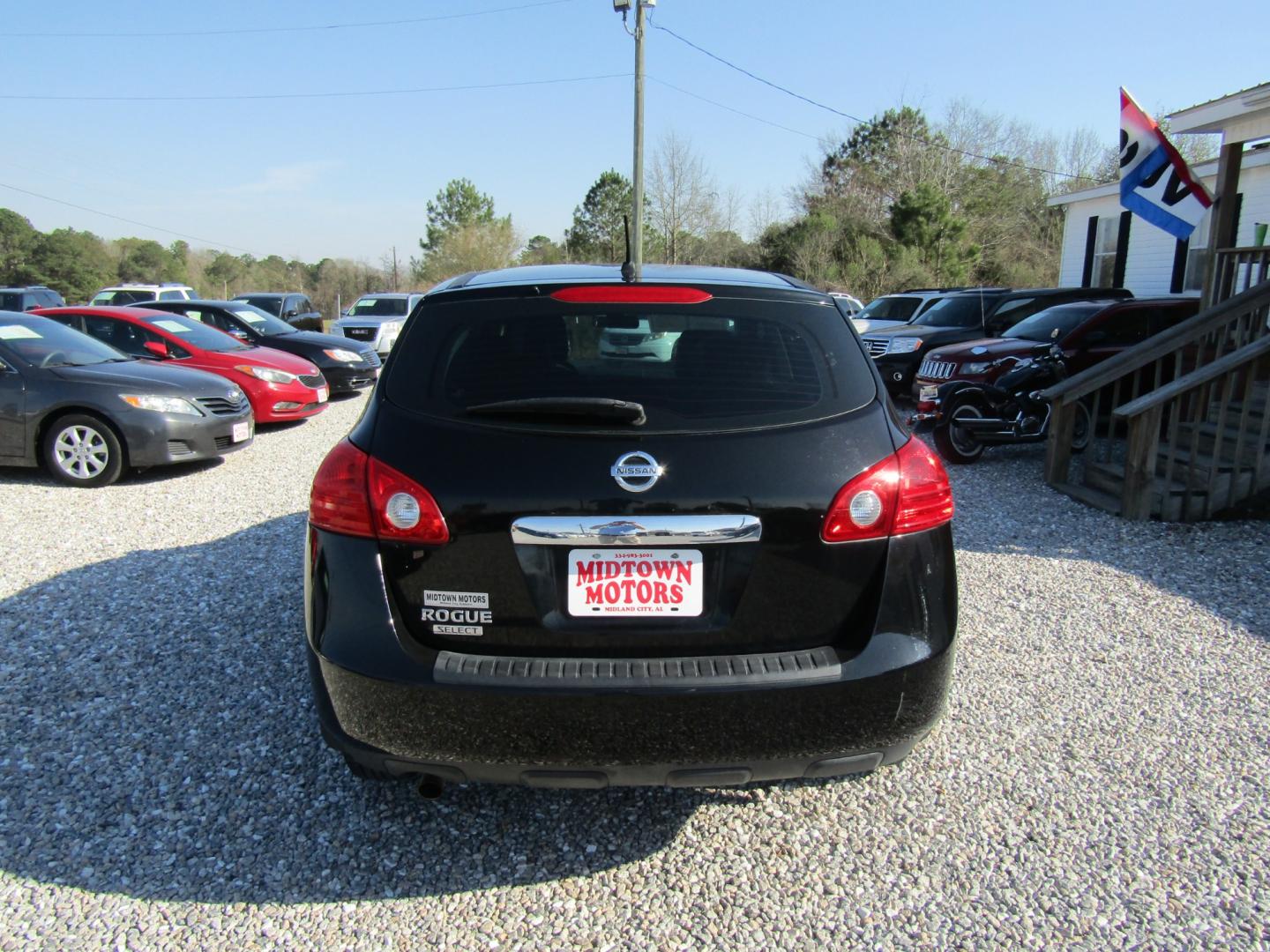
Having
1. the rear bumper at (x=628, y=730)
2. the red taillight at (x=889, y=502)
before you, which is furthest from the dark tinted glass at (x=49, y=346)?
the red taillight at (x=889, y=502)

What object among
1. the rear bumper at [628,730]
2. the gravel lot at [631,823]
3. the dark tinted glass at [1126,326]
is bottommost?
the gravel lot at [631,823]

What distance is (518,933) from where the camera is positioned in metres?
2.33

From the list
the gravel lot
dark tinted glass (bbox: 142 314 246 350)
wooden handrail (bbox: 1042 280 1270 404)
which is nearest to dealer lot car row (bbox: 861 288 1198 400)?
wooden handrail (bbox: 1042 280 1270 404)

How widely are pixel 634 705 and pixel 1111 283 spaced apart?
72.6 feet

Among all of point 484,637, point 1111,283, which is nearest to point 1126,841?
point 484,637

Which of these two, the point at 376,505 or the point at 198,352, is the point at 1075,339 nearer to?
the point at 376,505

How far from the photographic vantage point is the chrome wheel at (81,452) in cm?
748

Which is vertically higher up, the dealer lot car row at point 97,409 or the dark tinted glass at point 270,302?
the dark tinted glass at point 270,302

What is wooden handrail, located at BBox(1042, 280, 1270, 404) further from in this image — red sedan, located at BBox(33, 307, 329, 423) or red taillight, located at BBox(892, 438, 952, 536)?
red sedan, located at BBox(33, 307, 329, 423)

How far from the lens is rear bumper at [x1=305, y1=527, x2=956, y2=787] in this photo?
220 cm

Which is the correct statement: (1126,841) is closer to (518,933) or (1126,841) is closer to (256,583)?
(518,933)

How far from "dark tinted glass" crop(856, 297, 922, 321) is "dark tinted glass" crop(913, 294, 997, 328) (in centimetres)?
184

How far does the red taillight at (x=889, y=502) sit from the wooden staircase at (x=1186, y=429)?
489cm

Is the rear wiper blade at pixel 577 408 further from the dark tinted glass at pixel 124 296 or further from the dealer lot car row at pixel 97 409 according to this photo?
the dark tinted glass at pixel 124 296
